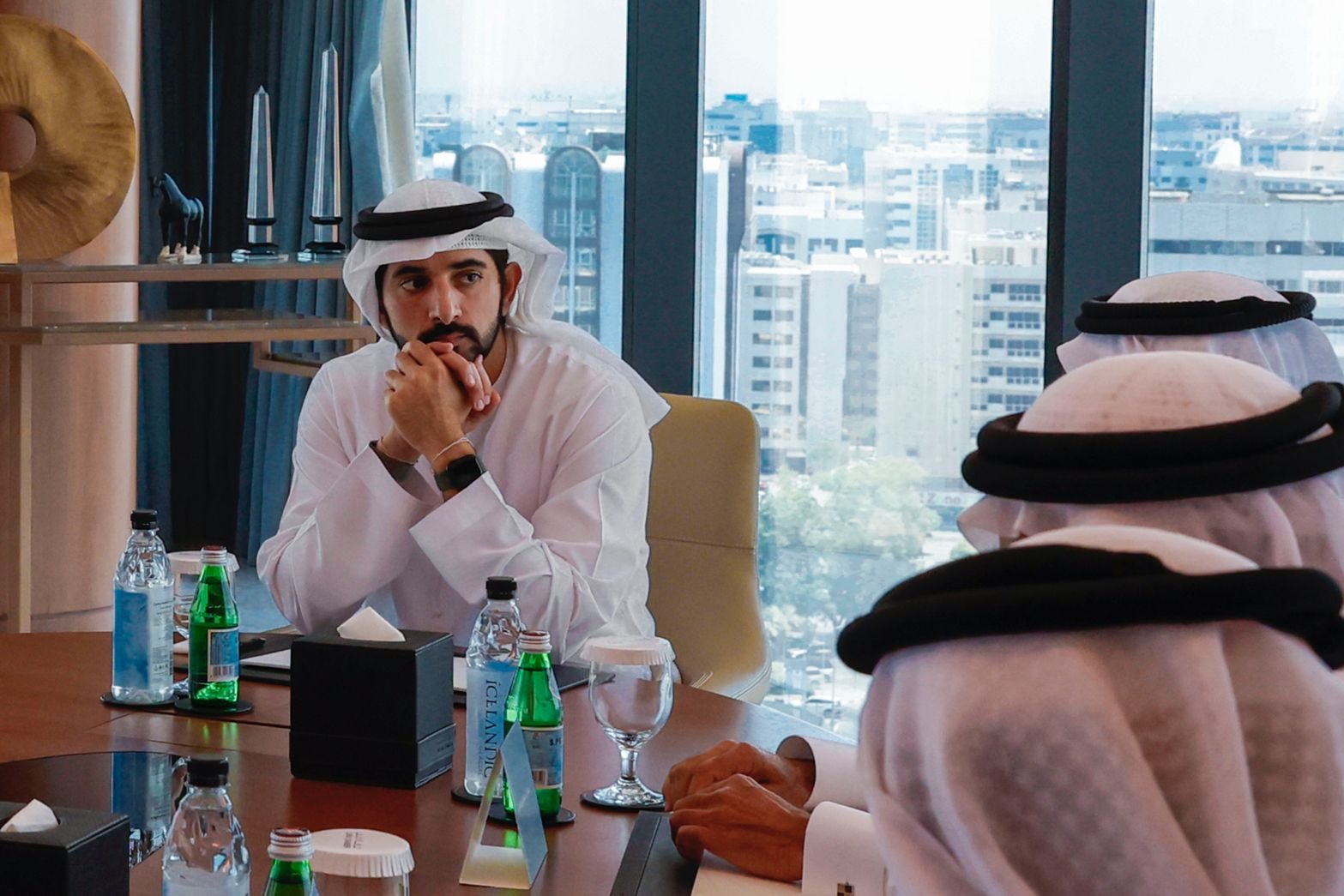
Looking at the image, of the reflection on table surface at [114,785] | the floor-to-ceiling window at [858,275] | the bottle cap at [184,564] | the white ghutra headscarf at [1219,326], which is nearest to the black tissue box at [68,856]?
the reflection on table surface at [114,785]

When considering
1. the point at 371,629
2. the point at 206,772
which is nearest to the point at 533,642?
the point at 371,629

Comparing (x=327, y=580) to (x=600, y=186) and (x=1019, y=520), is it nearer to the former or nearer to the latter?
(x=1019, y=520)

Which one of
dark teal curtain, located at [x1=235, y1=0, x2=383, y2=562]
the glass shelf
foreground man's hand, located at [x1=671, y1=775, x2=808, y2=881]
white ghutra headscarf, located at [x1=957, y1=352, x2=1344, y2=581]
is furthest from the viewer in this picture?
dark teal curtain, located at [x1=235, y1=0, x2=383, y2=562]

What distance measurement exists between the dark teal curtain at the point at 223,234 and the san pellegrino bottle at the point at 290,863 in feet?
12.6

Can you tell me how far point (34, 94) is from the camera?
3662 mm

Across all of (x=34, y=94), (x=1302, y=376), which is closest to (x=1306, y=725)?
(x=1302, y=376)

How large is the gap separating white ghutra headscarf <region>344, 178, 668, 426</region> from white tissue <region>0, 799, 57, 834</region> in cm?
151

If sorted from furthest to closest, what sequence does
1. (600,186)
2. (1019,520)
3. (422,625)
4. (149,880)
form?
(600,186)
(422,625)
(149,880)
(1019,520)

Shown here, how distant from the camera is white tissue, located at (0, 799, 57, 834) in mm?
1044

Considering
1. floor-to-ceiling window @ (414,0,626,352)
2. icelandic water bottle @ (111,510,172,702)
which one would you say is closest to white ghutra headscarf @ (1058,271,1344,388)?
icelandic water bottle @ (111,510,172,702)

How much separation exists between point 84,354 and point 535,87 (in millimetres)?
1478

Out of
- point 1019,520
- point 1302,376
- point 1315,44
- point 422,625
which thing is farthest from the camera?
point 1315,44

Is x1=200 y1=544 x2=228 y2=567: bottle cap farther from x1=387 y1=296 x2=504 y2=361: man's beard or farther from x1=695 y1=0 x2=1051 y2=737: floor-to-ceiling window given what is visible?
x1=695 y1=0 x2=1051 y2=737: floor-to-ceiling window

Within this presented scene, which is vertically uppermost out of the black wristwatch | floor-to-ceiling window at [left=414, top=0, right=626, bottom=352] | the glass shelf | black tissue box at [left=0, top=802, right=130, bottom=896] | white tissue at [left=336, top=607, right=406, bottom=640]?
floor-to-ceiling window at [left=414, top=0, right=626, bottom=352]
